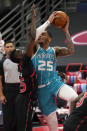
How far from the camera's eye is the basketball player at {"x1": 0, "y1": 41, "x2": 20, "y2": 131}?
531 centimetres

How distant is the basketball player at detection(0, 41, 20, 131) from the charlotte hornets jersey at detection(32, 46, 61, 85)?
0.61 meters

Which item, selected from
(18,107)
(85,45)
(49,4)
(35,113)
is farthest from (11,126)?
(49,4)

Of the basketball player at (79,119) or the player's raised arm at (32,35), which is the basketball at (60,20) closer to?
the player's raised arm at (32,35)

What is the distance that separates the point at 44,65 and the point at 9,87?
77 centimetres

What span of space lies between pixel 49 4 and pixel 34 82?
25.0ft

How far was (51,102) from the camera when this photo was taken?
16.2 feet

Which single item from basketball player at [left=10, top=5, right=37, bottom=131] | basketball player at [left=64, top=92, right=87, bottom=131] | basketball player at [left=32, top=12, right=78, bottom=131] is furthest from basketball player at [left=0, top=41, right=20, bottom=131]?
basketball player at [left=64, top=92, right=87, bottom=131]

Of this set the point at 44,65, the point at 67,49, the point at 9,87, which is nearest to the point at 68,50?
the point at 67,49

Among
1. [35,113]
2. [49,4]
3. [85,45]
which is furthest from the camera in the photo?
[49,4]

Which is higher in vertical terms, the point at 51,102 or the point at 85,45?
the point at 85,45

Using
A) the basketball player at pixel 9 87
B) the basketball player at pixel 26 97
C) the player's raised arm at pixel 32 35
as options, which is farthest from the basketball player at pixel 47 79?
the basketball player at pixel 9 87

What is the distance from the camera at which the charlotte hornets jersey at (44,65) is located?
4832 mm

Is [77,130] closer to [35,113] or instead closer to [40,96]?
[40,96]

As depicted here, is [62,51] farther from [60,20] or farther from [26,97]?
[26,97]
